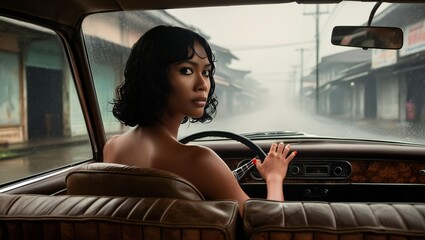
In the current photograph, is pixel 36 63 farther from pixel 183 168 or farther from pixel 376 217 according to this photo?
pixel 376 217

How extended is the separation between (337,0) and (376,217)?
152 centimetres

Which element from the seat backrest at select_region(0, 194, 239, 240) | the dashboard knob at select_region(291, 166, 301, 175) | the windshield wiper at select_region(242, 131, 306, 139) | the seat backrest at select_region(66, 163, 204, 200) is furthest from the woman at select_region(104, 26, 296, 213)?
the windshield wiper at select_region(242, 131, 306, 139)

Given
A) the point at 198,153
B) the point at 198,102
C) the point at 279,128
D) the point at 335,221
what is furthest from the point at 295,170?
the point at 335,221

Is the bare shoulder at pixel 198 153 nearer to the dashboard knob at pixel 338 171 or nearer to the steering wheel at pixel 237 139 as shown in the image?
the steering wheel at pixel 237 139

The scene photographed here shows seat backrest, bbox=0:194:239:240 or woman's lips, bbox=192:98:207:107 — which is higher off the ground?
woman's lips, bbox=192:98:207:107

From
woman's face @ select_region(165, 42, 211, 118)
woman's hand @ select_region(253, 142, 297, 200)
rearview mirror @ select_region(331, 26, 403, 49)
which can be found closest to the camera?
woman's face @ select_region(165, 42, 211, 118)

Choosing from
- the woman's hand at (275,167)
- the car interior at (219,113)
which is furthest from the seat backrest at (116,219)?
the woman's hand at (275,167)

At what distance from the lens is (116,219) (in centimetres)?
124

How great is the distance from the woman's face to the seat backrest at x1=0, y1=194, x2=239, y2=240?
0.65m

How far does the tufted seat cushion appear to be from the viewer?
1142mm

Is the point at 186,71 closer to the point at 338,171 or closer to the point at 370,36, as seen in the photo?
the point at 370,36

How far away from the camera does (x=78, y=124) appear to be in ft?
11.8

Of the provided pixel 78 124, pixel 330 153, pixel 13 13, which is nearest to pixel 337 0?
pixel 330 153

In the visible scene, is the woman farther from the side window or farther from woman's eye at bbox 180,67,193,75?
the side window
